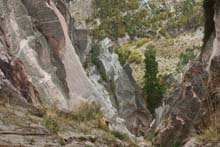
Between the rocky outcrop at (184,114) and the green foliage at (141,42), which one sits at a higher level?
the rocky outcrop at (184,114)


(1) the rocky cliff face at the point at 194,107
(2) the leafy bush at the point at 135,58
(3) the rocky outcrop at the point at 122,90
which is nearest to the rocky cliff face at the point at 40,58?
(1) the rocky cliff face at the point at 194,107

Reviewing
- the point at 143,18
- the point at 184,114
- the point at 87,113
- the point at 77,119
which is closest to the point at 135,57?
the point at 143,18

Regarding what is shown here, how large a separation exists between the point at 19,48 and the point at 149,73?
4416 cm

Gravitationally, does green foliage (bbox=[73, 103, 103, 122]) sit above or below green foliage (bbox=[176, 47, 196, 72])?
above

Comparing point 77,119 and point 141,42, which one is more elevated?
point 77,119

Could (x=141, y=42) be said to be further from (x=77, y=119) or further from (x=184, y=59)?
(x=77, y=119)

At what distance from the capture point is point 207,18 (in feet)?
86.4

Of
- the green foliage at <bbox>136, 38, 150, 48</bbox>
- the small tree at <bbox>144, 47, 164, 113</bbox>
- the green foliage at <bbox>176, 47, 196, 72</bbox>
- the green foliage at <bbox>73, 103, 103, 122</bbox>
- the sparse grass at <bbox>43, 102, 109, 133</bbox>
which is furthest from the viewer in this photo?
the green foliage at <bbox>136, 38, 150, 48</bbox>

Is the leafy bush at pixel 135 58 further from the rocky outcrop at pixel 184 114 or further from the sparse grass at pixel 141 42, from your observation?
the rocky outcrop at pixel 184 114

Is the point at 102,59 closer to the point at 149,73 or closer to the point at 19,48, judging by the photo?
the point at 149,73

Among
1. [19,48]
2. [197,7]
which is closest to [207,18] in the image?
[19,48]

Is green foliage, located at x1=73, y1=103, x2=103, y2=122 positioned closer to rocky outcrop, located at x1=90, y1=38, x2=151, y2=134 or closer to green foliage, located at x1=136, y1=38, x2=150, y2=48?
rocky outcrop, located at x1=90, y1=38, x2=151, y2=134

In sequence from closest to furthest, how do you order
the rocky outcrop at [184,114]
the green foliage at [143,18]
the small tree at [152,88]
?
the rocky outcrop at [184,114] < the small tree at [152,88] < the green foliage at [143,18]

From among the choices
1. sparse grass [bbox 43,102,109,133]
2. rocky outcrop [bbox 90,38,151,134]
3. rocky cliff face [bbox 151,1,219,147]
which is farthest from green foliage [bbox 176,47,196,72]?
rocky cliff face [bbox 151,1,219,147]
